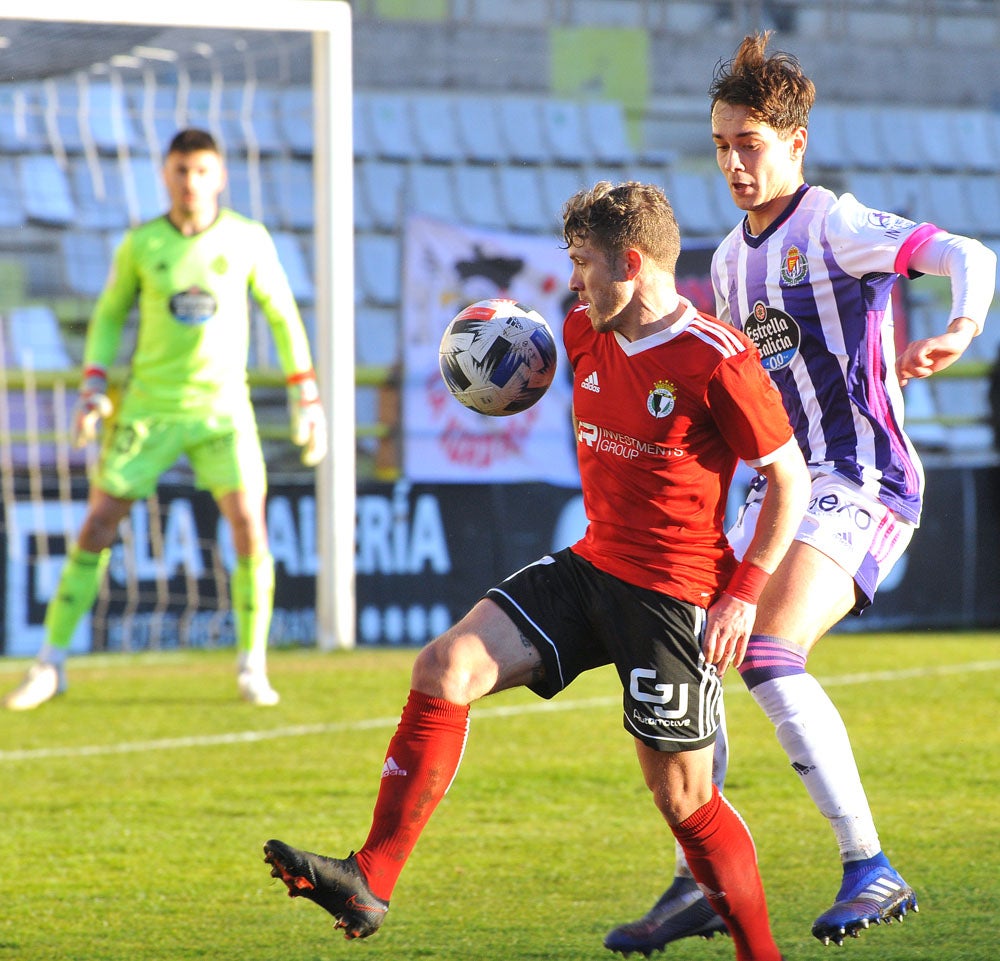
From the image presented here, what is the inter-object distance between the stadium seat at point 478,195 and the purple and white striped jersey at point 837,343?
983cm

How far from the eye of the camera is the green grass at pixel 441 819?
381 cm

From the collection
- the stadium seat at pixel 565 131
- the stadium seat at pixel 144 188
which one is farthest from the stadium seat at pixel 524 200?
the stadium seat at pixel 144 188

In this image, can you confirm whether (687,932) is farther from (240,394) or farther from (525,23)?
(525,23)

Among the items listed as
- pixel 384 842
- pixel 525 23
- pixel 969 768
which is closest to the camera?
pixel 384 842

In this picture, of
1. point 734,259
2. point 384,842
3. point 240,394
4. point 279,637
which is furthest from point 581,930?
point 279,637

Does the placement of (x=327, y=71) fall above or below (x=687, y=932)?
above

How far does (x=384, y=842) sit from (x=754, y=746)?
10.5 ft

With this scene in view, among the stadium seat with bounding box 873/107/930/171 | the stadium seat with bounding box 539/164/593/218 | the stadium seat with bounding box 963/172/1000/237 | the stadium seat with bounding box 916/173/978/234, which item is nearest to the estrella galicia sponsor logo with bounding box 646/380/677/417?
the stadium seat with bounding box 539/164/593/218

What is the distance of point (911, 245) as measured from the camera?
Result: 141 inches

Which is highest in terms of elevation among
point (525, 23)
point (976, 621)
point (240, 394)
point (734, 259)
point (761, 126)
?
point (525, 23)

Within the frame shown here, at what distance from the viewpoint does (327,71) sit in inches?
342

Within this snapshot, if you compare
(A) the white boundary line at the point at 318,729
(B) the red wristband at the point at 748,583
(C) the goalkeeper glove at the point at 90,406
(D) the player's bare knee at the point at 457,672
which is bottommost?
(A) the white boundary line at the point at 318,729

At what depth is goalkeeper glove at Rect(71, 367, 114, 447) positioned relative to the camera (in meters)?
6.98

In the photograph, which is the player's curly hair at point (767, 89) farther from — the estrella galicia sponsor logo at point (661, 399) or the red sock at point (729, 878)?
the red sock at point (729, 878)
